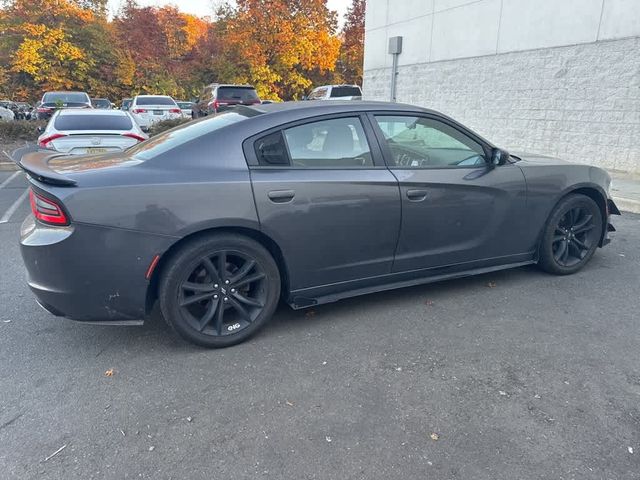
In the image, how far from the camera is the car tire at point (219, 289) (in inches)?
117

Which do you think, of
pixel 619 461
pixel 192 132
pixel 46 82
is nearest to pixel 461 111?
pixel 192 132

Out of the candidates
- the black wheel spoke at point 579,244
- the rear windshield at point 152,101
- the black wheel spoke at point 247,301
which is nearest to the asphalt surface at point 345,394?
the black wheel spoke at point 247,301

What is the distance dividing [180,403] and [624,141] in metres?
9.46

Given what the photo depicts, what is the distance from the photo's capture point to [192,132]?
11.3 ft

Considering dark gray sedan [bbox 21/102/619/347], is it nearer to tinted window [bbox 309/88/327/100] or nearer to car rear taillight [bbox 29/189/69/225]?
car rear taillight [bbox 29/189/69/225]

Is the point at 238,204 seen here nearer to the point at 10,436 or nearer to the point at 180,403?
the point at 180,403

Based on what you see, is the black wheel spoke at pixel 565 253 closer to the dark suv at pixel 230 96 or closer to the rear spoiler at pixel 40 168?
the rear spoiler at pixel 40 168

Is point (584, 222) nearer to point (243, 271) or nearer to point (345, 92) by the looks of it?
point (243, 271)

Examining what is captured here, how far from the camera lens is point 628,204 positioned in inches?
281

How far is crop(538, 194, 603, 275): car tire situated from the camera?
4.29 metres

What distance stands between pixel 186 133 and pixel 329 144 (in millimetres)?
1056

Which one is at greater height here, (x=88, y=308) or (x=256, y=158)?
(x=256, y=158)

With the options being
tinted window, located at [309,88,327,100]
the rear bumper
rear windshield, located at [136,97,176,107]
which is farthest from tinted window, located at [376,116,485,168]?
rear windshield, located at [136,97,176,107]

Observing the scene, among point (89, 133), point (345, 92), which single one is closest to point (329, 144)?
point (89, 133)
